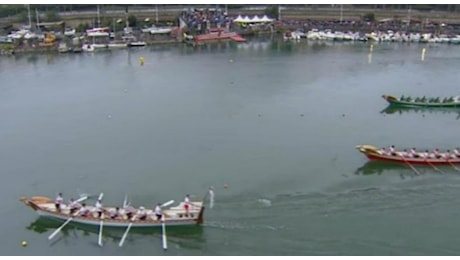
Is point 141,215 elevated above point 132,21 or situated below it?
below

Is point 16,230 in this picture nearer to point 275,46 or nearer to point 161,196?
point 161,196

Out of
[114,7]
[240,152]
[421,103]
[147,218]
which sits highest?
[114,7]

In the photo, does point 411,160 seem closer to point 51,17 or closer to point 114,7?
point 51,17

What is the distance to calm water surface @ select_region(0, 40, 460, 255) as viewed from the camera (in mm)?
13414

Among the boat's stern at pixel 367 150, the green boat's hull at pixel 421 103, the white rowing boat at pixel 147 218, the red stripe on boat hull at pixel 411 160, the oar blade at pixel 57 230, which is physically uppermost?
the green boat's hull at pixel 421 103

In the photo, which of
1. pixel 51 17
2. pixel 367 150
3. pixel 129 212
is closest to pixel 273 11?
pixel 51 17

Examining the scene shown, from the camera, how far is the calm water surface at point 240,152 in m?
13.4

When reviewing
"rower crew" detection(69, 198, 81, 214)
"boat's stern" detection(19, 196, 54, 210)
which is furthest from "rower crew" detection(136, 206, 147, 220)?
"boat's stern" detection(19, 196, 54, 210)

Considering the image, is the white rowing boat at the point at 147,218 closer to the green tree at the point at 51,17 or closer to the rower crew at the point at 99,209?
the rower crew at the point at 99,209

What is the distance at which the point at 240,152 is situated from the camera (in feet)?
61.5

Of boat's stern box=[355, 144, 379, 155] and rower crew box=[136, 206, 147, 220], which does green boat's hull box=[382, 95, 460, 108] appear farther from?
rower crew box=[136, 206, 147, 220]

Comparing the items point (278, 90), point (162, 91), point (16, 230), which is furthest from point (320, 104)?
point (16, 230)

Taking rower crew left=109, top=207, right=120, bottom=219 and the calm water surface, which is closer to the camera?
the calm water surface

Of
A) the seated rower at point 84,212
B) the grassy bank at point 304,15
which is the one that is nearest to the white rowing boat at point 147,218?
the seated rower at point 84,212
